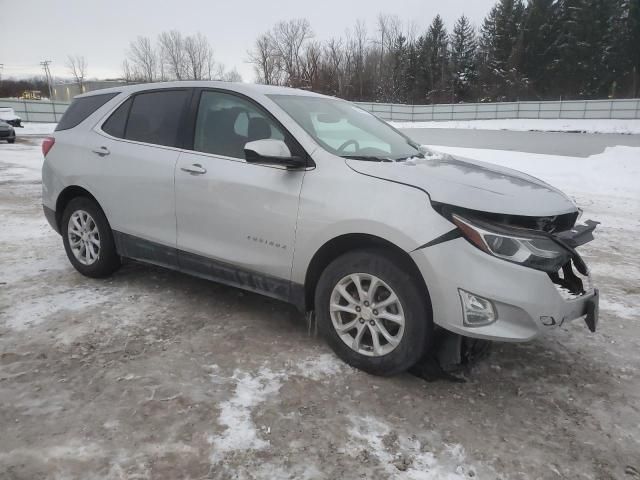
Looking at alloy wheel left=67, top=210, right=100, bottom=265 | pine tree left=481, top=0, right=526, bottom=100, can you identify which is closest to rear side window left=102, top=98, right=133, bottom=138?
alloy wheel left=67, top=210, right=100, bottom=265

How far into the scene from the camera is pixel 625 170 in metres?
11.7

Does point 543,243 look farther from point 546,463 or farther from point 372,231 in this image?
point 546,463

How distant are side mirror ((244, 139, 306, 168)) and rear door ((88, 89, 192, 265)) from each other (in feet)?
3.18

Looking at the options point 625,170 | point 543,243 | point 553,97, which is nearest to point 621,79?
point 553,97

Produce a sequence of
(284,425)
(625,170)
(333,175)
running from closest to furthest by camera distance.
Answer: (284,425)
(333,175)
(625,170)

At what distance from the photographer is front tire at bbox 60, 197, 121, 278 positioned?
4406mm

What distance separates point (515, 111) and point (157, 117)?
43.9 meters

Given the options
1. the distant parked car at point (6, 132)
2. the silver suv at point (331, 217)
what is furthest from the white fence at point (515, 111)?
the silver suv at point (331, 217)

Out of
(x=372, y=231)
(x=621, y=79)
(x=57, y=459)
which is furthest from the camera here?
(x=621, y=79)

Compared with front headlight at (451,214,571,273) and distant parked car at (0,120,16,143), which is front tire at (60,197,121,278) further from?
distant parked car at (0,120,16,143)

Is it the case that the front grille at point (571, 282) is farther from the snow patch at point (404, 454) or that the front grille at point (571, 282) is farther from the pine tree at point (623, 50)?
the pine tree at point (623, 50)

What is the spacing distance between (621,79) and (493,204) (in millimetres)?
59295

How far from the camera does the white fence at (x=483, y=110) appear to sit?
35.7 meters

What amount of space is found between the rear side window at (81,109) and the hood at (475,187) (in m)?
2.77
